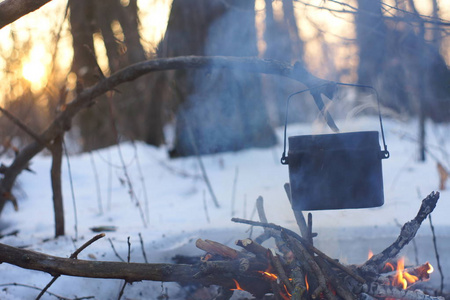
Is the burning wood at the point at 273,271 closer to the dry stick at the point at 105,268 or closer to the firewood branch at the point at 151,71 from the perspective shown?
the dry stick at the point at 105,268

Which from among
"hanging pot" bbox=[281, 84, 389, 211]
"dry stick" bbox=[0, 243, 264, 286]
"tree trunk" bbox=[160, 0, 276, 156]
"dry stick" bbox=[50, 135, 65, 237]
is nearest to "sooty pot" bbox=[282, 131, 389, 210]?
"hanging pot" bbox=[281, 84, 389, 211]

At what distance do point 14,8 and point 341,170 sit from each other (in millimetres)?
1852

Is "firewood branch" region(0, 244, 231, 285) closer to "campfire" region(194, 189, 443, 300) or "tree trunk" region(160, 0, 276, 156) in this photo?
"campfire" region(194, 189, 443, 300)

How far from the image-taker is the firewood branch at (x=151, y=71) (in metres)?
2.36

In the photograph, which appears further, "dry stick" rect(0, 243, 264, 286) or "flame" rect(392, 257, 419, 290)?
"flame" rect(392, 257, 419, 290)

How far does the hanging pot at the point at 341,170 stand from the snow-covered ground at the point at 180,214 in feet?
2.81

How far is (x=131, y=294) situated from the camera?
9.41 feet

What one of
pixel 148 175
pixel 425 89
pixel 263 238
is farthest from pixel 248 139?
pixel 263 238

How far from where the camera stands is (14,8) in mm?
2109

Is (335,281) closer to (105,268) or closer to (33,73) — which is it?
(105,268)

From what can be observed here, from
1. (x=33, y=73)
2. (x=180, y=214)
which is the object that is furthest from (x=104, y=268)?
(x=33, y=73)

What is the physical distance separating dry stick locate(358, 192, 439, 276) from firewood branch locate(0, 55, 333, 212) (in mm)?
802

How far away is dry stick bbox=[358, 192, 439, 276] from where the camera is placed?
220cm

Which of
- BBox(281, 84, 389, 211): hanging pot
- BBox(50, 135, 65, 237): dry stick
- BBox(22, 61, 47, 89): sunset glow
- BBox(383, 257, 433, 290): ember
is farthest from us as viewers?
BBox(22, 61, 47, 89): sunset glow
